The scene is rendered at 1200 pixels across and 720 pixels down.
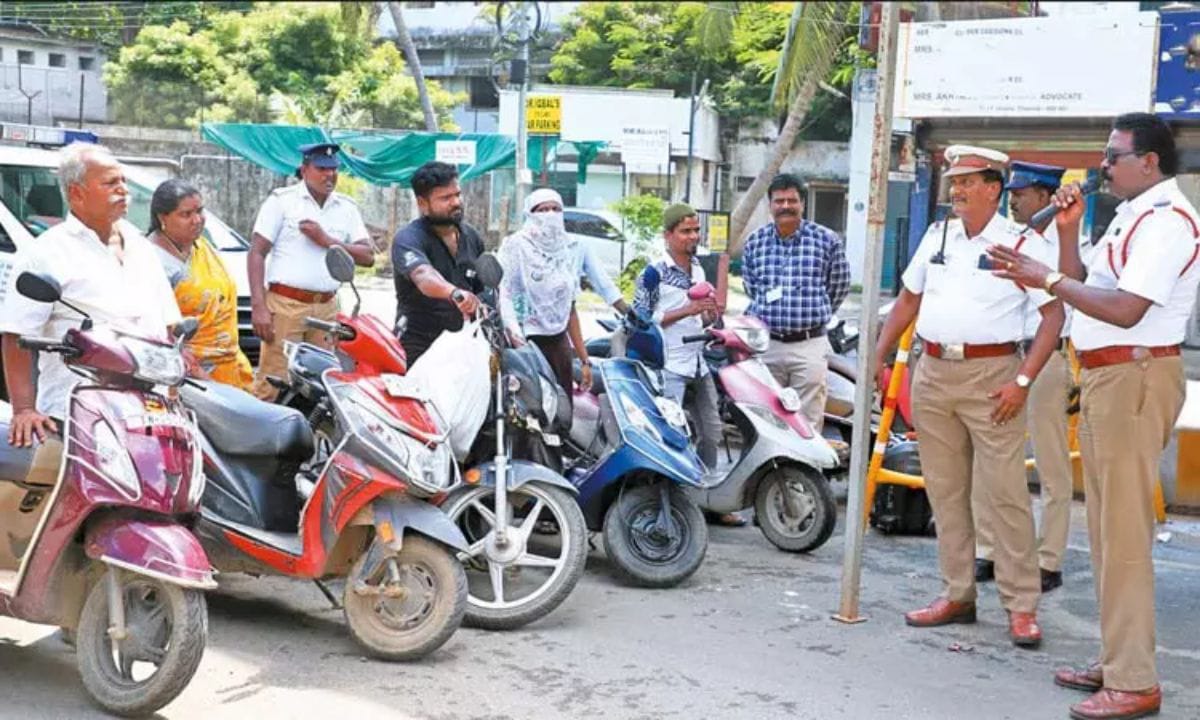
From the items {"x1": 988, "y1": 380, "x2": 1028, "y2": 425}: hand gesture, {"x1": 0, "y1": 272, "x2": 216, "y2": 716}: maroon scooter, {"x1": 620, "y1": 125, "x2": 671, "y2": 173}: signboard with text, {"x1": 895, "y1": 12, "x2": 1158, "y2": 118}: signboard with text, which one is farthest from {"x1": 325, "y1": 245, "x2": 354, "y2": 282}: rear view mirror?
{"x1": 895, "y1": 12, "x2": 1158, "y2": 118}: signboard with text

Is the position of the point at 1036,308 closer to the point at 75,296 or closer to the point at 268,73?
the point at 75,296

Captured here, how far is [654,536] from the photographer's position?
6.41 m

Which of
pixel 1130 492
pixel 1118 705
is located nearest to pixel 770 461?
pixel 1130 492

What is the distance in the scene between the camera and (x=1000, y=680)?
527 centimetres

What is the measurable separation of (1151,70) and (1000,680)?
13.4m

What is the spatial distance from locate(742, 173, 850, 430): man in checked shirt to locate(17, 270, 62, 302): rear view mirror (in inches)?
177

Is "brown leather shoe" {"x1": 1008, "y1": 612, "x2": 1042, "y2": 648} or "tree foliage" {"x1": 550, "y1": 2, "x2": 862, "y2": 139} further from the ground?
"tree foliage" {"x1": 550, "y1": 2, "x2": 862, "y2": 139}

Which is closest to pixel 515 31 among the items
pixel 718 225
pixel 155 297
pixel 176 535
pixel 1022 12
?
pixel 718 225

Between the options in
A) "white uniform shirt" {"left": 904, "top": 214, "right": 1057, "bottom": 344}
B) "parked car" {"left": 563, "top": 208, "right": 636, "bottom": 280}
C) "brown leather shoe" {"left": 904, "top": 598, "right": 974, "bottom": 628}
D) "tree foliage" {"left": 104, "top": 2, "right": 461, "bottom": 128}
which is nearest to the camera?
"white uniform shirt" {"left": 904, "top": 214, "right": 1057, "bottom": 344}

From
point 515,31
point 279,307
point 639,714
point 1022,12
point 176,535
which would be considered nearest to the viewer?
point 176,535

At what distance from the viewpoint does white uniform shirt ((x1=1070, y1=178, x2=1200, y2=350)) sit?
4695 mm

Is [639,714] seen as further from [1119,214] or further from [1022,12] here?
[1022,12]

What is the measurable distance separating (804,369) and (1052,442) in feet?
5.78

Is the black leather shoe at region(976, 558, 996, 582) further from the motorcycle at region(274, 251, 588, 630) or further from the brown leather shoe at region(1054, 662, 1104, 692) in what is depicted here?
the motorcycle at region(274, 251, 588, 630)
